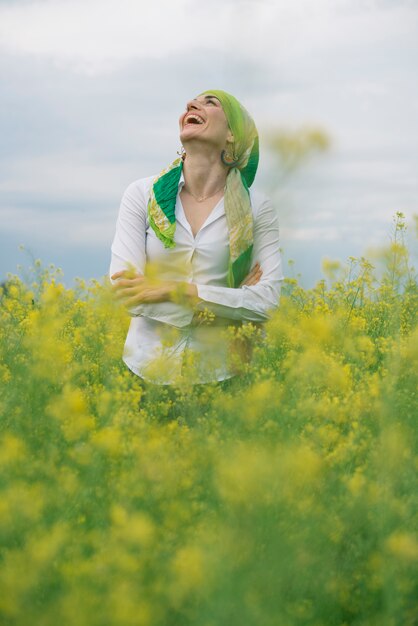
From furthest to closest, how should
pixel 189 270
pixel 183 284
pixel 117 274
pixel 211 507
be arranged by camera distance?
pixel 189 270 → pixel 117 274 → pixel 183 284 → pixel 211 507

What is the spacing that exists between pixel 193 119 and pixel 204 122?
48mm

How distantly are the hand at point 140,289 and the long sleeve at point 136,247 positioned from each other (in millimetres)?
49

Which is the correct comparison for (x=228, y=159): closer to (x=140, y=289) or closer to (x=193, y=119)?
(x=193, y=119)

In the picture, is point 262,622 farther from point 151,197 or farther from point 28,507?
point 151,197

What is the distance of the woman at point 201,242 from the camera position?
10.5 ft

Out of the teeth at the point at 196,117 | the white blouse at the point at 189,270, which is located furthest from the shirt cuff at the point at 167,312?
the teeth at the point at 196,117

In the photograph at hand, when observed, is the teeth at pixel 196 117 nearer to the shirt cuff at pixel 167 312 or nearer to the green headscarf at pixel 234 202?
the green headscarf at pixel 234 202

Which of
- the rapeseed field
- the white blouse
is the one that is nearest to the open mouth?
the white blouse

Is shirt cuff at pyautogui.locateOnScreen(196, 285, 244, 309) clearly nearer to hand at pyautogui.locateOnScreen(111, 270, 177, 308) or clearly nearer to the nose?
hand at pyautogui.locateOnScreen(111, 270, 177, 308)

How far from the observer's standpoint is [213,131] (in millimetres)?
3311

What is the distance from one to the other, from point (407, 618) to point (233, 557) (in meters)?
0.55

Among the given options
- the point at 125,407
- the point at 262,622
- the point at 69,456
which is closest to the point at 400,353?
the point at 125,407

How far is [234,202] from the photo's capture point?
3375 millimetres

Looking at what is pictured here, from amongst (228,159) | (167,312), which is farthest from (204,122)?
(167,312)
